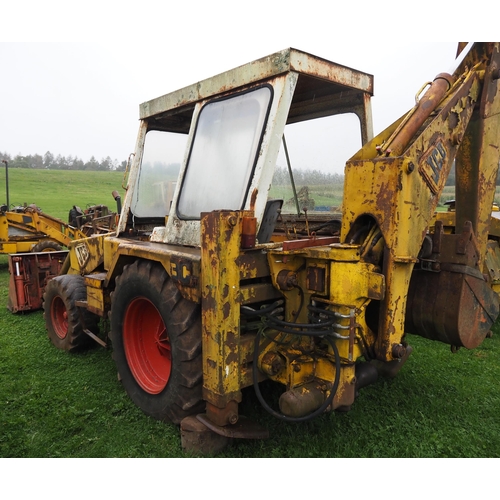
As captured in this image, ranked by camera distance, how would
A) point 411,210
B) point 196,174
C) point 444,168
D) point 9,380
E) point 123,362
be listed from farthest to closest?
point 9,380 < point 123,362 < point 196,174 < point 444,168 < point 411,210

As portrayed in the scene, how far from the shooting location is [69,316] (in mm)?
4207

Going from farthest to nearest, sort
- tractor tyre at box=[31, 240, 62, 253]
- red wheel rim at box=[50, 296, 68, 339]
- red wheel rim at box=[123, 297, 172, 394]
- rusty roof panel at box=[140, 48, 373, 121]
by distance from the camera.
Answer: tractor tyre at box=[31, 240, 62, 253] < red wheel rim at box=[50, 296, 68, 339] < red wheel rim at box=[123, 297, 172, 394] < rusty roof panel at box=[140, 48, 373, 121]

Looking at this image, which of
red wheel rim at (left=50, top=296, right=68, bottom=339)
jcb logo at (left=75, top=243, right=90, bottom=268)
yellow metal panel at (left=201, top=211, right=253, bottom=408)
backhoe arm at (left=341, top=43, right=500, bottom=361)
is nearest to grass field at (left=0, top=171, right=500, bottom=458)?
red wheel rim at (left=50, top=296, right=68, bottom=339)

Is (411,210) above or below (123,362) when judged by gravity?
above

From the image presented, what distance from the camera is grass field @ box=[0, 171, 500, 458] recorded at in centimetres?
266

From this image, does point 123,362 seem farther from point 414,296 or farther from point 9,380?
point 414,296

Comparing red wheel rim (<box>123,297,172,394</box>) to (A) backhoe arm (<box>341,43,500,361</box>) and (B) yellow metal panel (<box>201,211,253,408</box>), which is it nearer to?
(B) yellow metal panel (<box>201,211,253,408</box>)

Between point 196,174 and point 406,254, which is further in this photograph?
point 196,174

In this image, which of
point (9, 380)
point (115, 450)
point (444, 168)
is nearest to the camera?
point (444, 168)

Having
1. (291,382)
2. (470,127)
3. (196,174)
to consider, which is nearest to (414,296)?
(291,382)

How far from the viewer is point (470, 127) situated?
8.86 ft

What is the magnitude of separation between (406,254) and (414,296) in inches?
21.4

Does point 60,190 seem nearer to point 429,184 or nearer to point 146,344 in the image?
point 146,344

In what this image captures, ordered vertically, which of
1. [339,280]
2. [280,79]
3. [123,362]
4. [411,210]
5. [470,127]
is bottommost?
[123,362]
